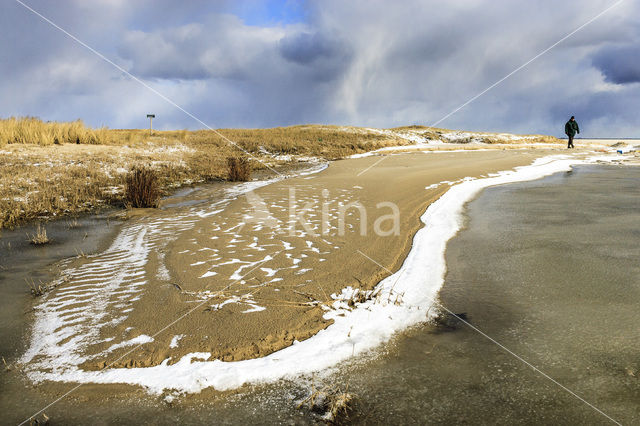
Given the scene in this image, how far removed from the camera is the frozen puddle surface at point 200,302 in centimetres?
267

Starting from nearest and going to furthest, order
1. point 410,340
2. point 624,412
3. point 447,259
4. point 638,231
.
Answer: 1. point 624,412
2. point 410,340
3. point 447,259
4. point 638,231

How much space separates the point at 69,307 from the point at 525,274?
4.58 meters

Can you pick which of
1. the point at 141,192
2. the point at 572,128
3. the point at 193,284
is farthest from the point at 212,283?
the point at 572,128

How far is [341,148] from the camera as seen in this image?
24.7 m

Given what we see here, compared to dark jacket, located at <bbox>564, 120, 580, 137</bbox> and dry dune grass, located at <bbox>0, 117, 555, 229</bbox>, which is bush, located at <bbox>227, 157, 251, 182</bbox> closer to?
dry dune grass, located at <bbox>0, 117, 555, 229</bbox>

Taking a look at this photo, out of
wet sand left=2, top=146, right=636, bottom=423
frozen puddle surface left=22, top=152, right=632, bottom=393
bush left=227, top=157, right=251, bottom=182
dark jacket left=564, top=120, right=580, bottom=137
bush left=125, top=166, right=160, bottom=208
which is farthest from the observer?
dark jacket left=564, top=120, right=580, bottom=137

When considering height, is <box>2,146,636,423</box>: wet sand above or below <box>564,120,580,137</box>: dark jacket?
below

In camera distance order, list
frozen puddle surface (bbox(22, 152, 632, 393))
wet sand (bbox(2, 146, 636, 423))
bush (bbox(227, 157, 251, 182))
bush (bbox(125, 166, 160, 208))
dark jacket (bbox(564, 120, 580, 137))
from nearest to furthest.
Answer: frozen puddle surface (bbox(22, 152, 632, 393)) → wet sand (bbox(2, 146, 636, 423)) → bush (bbox(125, 166, 160, 208)) → bush (bbox(227, 157, 251, 182)) → dark jacket (bbox(564, 120, 580, 137))

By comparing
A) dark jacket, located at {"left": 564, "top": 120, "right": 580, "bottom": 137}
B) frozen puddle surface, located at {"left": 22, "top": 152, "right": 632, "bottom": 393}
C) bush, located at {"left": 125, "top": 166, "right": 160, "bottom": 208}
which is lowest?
frozen puddle surface, located at {"left": 22, "top": 152, "right": 632, "bottom": 393}

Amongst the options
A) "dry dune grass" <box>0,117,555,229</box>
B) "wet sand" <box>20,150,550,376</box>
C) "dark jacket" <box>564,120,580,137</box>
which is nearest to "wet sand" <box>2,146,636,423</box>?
"wet sand" <box>20,150,550,376</box>

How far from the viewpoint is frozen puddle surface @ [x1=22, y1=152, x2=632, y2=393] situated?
8.77 feet

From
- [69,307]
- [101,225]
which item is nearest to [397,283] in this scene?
[69,307]

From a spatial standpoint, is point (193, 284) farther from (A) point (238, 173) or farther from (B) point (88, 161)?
(B) point (88, 161)

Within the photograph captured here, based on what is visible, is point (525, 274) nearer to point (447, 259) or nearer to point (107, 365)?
point (447, 259)
